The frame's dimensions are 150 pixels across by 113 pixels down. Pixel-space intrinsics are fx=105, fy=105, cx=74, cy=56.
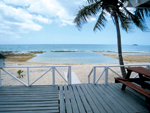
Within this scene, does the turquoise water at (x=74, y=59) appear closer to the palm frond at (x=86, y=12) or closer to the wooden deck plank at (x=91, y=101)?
the palm frond at (x=86, y=12)

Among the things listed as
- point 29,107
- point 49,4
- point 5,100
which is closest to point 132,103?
point 29,107

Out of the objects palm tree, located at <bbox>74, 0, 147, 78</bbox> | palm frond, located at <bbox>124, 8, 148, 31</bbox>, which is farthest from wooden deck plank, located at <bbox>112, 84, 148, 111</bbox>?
palm frond, located at <bbox>124, 8, 148, 31</bbox>

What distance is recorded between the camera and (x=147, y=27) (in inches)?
209

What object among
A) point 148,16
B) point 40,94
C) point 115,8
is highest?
point 115,8

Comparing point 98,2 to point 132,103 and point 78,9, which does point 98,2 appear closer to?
point 78,9

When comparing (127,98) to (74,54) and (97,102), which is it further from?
(74,54)

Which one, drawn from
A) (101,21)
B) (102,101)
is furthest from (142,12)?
(102,101)

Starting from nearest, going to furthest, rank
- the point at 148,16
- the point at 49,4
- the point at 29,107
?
1. the point at 29,107
2. the point at 148,16
3. the point at 49,4

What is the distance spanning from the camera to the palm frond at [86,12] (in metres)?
5.35

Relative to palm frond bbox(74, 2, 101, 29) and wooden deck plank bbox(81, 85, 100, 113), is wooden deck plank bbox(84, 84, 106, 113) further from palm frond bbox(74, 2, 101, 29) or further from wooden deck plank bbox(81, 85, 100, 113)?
palm frond bbox(74, 2, 101, 29)

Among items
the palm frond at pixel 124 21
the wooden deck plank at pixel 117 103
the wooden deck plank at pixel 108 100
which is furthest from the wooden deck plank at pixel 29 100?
the palm frond at pixel 124 21

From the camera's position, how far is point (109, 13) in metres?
5.42

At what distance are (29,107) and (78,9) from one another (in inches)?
199

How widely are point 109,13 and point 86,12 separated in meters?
1.20
